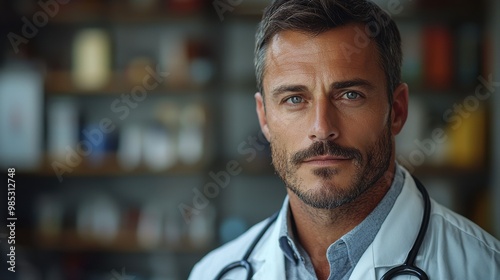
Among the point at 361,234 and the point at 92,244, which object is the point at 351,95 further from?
the point at 92,244

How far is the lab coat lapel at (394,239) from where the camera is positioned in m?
1.31

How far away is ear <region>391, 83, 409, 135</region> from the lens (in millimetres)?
1463

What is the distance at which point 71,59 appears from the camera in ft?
11.9

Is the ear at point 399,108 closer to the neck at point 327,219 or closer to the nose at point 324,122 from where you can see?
the neck at point 327,219

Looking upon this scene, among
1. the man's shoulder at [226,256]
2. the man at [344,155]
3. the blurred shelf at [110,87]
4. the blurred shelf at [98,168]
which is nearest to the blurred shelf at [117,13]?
the blurred shelf at [110,87]

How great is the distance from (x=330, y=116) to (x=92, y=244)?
239 centimetres

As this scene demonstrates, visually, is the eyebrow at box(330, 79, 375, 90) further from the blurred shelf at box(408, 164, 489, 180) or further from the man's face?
the blurred shelf at box(408, 164, 489, 180)

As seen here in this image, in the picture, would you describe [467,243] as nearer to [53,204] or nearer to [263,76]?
[263,76]

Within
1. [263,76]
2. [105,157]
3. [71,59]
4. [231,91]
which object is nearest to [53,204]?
[105,157]

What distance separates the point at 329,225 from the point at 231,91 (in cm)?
209

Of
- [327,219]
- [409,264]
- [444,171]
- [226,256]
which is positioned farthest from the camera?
[444,171]

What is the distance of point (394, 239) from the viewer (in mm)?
1342

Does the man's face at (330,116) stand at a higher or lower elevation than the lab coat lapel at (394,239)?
higher

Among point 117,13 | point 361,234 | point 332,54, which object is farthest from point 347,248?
point 117,13
